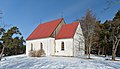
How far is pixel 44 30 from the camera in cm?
3956

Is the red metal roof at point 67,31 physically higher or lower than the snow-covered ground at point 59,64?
higher

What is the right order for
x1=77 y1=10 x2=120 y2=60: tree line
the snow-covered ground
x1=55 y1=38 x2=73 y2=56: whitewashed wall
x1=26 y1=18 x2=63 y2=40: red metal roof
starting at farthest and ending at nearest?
x1=26 y1=18 x2=63 y2=40: red metal roof → x1=55 y1=38 x2=73 y2=56: whitewashed wall → x1=77 y1=10 x2=120 y2=60: tree line → the snow-covered ground

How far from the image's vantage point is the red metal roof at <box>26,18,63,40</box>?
Result: 37.2 m

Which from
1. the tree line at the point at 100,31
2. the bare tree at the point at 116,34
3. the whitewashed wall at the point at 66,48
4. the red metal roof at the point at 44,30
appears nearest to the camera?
the bare tree at the point at 116,34

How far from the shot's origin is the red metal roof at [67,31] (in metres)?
34.1

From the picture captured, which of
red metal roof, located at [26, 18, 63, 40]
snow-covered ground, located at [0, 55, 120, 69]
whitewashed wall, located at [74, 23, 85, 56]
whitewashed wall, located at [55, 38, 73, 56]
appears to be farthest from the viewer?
red metal roof, located at [26, 18, 63, 40]

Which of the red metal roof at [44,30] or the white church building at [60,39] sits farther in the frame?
the red metal roof at [44,30]

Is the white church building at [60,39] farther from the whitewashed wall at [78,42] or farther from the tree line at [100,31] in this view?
the tree line at [100,31]

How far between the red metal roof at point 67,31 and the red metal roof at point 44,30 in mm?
1784

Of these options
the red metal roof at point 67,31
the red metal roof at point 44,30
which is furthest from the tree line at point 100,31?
the red metal roof at point 44,30

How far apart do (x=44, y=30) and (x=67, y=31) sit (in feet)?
21.5

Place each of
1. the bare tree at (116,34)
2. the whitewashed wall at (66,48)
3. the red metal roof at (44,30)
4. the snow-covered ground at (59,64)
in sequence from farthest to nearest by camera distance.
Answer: the red metal roof at (44,30)
the whitewashed wall at (66,48)
the bare tree at (116,34)
the snow-covered ground at (59,64)

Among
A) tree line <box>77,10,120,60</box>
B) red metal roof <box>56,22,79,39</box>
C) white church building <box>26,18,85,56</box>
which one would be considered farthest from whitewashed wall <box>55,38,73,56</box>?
tree line <box>77,10,120,60</box>

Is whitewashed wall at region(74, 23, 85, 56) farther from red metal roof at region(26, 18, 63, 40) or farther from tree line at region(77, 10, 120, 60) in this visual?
red metal roof at region(26, 18, 63, 40)
